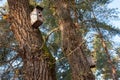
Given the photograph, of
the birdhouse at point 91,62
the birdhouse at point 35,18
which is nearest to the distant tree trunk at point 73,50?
the birdhouse at point 91,62

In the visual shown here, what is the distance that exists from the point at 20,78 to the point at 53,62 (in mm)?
497

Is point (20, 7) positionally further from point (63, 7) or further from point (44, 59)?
point (63, 7)

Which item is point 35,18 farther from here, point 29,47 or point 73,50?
point 73,50

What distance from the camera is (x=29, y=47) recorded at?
10.0 ft

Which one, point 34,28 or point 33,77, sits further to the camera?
point 34,28

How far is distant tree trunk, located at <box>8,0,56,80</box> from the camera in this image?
296 cm

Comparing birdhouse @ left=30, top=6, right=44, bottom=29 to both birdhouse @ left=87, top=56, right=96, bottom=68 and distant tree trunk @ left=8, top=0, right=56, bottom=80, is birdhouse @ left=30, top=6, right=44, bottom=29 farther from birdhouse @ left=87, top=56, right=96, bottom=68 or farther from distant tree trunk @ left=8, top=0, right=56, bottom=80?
birdhouse @ left=87, top=56, right=96, bottom=68

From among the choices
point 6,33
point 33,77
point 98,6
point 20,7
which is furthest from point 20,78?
point 98,6

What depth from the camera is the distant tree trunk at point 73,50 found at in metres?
4.42

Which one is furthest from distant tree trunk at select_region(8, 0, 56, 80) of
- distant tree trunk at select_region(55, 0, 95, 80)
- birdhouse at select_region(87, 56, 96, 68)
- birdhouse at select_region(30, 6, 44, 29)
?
birdhouse at select_region(87, 56, 96, 68)

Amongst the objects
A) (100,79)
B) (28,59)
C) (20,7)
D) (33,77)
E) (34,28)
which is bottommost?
(100,79)

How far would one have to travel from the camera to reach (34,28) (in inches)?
129

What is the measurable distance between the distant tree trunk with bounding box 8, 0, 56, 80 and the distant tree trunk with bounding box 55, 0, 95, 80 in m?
1.02

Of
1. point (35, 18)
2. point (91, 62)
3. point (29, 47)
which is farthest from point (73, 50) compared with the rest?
point (29, 47)
